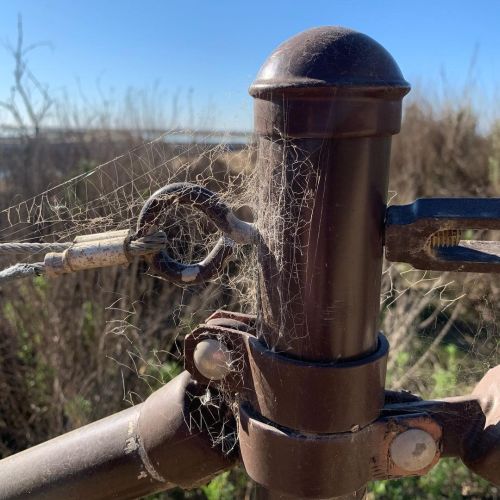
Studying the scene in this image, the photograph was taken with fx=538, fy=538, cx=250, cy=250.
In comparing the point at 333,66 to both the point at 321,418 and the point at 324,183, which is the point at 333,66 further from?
the point at 321,418

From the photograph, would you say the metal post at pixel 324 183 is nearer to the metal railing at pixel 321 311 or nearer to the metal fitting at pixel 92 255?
the metal railing at pixel 321 311

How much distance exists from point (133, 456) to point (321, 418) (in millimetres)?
276

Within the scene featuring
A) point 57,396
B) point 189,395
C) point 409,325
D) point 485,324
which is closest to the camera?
point 189,395

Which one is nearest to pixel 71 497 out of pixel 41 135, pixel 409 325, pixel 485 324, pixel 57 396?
pixel 485 324

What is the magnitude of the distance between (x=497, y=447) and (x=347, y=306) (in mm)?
246

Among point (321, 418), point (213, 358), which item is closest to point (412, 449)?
point (321, 418)

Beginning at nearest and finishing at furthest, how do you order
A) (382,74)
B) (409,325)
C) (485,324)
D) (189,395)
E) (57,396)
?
(382,74), (189,395), (485,324), (409,325), (57,396)

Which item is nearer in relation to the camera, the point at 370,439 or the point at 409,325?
the point at 370,439

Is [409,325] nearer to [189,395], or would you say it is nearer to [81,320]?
[81,320]

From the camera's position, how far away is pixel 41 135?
336 centimetres

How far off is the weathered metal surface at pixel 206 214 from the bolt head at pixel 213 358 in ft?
0.25

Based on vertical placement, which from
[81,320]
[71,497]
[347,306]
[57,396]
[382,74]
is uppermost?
[382,74]

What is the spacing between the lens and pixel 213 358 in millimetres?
627

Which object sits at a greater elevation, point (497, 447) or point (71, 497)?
point (497, 447)
